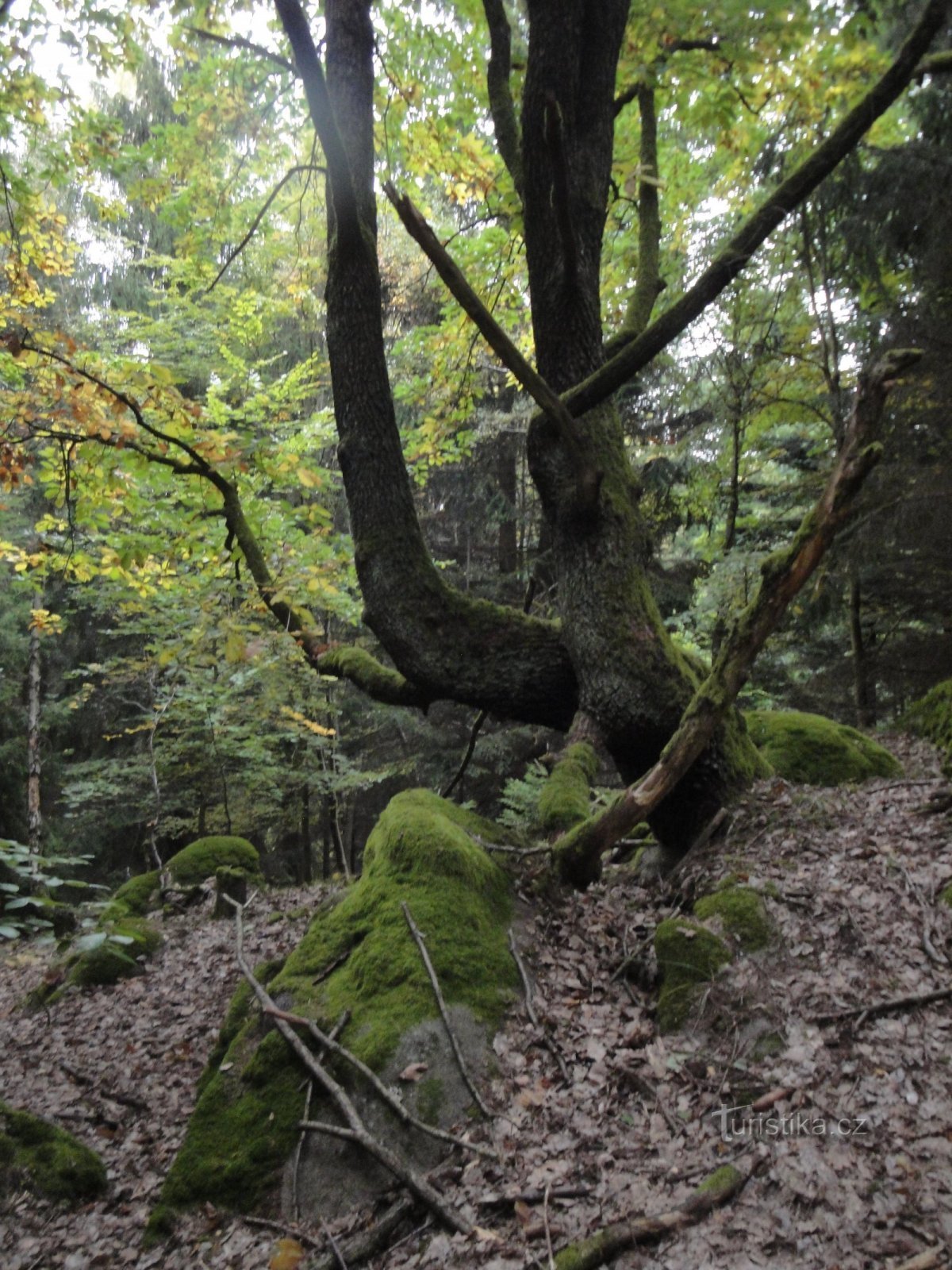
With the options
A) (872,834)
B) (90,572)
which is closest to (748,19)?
(872,834)

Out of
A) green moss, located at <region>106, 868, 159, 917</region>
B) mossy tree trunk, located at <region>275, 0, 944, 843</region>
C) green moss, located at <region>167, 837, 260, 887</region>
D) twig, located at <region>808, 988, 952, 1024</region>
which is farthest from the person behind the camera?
green moss, located at <region>167, 837, 260, 887</region>

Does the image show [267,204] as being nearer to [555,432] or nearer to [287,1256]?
[555,432]

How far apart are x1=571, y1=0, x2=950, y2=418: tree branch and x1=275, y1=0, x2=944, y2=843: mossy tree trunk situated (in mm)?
14

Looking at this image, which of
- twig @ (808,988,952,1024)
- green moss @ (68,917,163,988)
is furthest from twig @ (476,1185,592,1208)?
green moss @ (68,917,163,988)

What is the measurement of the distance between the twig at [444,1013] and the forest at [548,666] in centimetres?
4

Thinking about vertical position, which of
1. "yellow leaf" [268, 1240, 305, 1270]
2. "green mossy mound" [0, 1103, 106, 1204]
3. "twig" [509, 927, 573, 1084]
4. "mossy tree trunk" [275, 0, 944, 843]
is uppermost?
"mossy tree trunk" [275, 0, 944, 843]

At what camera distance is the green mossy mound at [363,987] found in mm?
3215

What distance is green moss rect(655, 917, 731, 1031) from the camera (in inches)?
134

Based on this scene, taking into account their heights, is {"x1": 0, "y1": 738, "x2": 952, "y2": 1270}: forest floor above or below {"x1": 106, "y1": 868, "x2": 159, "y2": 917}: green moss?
above

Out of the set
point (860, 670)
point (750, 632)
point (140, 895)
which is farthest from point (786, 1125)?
point (140, 895)

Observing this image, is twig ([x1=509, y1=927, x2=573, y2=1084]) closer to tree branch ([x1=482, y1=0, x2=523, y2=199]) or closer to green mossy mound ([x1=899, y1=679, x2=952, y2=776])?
green mossy mound ([x1=899, y1=679, x2=952, y2=776])

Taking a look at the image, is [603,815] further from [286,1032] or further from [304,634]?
[304,634]

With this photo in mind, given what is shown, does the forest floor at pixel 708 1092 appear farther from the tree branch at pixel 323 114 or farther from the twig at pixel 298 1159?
the tree branch at pixel 323 114

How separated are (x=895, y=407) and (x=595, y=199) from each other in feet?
13.0
